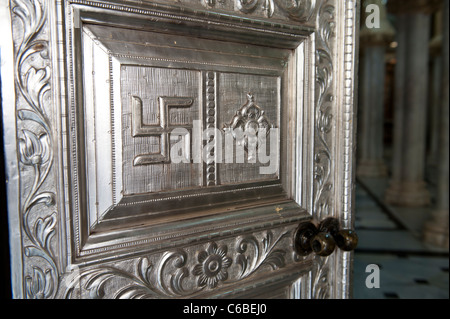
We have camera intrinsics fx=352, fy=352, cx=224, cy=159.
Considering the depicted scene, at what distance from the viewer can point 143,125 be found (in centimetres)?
81

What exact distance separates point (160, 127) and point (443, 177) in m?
3.80

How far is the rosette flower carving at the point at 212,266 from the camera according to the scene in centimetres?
91

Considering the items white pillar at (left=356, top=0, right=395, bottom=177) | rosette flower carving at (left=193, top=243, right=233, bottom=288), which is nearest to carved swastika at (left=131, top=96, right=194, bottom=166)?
rosette flower carving at (left=193, top=243, right=233, bottom=288)

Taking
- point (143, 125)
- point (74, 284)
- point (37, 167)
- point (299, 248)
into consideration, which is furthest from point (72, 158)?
point (299, 248)

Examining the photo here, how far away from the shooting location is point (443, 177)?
372cm

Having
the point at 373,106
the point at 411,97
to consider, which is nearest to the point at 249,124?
the point at 411,97

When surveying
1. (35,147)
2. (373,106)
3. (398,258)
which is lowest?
(398,258)

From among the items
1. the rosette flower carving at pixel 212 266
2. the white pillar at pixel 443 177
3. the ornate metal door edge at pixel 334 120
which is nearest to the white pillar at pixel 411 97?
the white pillar at pixel 443 177

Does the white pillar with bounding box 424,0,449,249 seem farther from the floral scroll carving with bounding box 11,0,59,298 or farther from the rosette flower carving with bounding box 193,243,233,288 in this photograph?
the floral scroll carving with bounding box 11,0,59,298

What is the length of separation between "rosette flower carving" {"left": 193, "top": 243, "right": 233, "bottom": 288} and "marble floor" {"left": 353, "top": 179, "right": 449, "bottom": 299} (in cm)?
210

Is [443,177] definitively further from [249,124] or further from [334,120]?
[249,124]

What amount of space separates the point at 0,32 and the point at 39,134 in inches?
7.7

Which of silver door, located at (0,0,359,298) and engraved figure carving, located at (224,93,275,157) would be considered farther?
engraved figure carving, located at (224,93,275,157)

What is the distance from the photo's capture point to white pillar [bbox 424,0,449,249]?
3.58 m
